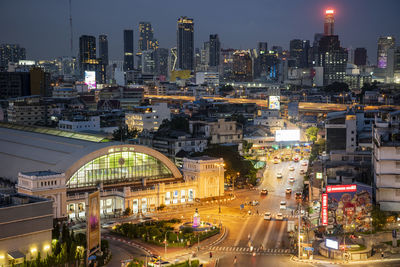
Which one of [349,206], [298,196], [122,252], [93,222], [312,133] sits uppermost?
[93,222]

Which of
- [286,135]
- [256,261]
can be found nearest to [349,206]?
[256,261]

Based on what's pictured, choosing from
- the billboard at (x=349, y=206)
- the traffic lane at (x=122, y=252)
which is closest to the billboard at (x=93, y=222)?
the traffic lane at (x=122, y=252)

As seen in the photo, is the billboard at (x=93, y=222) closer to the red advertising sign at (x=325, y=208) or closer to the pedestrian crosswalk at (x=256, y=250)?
the pedestrian crosswalk at (x=256, y=250)

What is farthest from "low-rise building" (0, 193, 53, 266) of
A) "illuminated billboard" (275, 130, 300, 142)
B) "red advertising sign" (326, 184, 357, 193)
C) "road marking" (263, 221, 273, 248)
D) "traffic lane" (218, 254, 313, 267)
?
"illuminated billboard" (275, 130, 300, 142)

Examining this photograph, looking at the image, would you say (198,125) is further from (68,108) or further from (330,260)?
(68,108)

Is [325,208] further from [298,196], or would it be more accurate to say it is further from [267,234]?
[298,196]

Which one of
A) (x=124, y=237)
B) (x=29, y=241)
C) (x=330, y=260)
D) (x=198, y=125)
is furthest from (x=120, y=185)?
(x=198, y=125)

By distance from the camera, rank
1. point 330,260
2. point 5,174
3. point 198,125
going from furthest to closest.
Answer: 1. point 198,125
2. point 5,174
3. point 330,260
